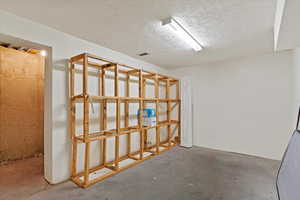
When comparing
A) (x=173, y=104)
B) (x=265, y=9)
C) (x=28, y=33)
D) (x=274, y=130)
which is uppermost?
(x=265, y=9)

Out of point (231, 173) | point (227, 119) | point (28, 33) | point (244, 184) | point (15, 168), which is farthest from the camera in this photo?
point (227, 119)

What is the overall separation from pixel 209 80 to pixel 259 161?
232 centimetres

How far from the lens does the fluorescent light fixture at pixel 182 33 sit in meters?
2.16

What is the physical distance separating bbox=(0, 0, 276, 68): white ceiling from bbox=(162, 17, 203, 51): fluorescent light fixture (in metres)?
0.09

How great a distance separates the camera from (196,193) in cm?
216

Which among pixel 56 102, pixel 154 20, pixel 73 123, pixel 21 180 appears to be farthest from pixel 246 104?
pixel 21 180

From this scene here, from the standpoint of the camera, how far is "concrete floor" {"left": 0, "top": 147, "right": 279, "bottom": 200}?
2096 mm

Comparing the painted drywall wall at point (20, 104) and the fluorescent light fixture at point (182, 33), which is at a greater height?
the fluorescent light fixture at point (182, 33)

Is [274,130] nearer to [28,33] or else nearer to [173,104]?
[173,104]

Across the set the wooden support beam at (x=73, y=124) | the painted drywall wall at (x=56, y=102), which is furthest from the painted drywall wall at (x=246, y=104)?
the painted drywall wall at (x=56, y=102)

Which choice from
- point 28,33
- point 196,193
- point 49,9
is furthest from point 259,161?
point 28,33

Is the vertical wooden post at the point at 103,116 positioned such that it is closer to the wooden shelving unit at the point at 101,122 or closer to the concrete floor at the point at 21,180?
the wooden shelving unit at the point at 101,122

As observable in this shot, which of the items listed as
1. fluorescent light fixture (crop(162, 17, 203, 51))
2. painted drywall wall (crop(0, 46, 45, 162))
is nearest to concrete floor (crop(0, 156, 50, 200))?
painted drywall wall (crop(0, 46, 45, 162))

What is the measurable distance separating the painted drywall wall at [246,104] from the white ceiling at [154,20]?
647 mm
